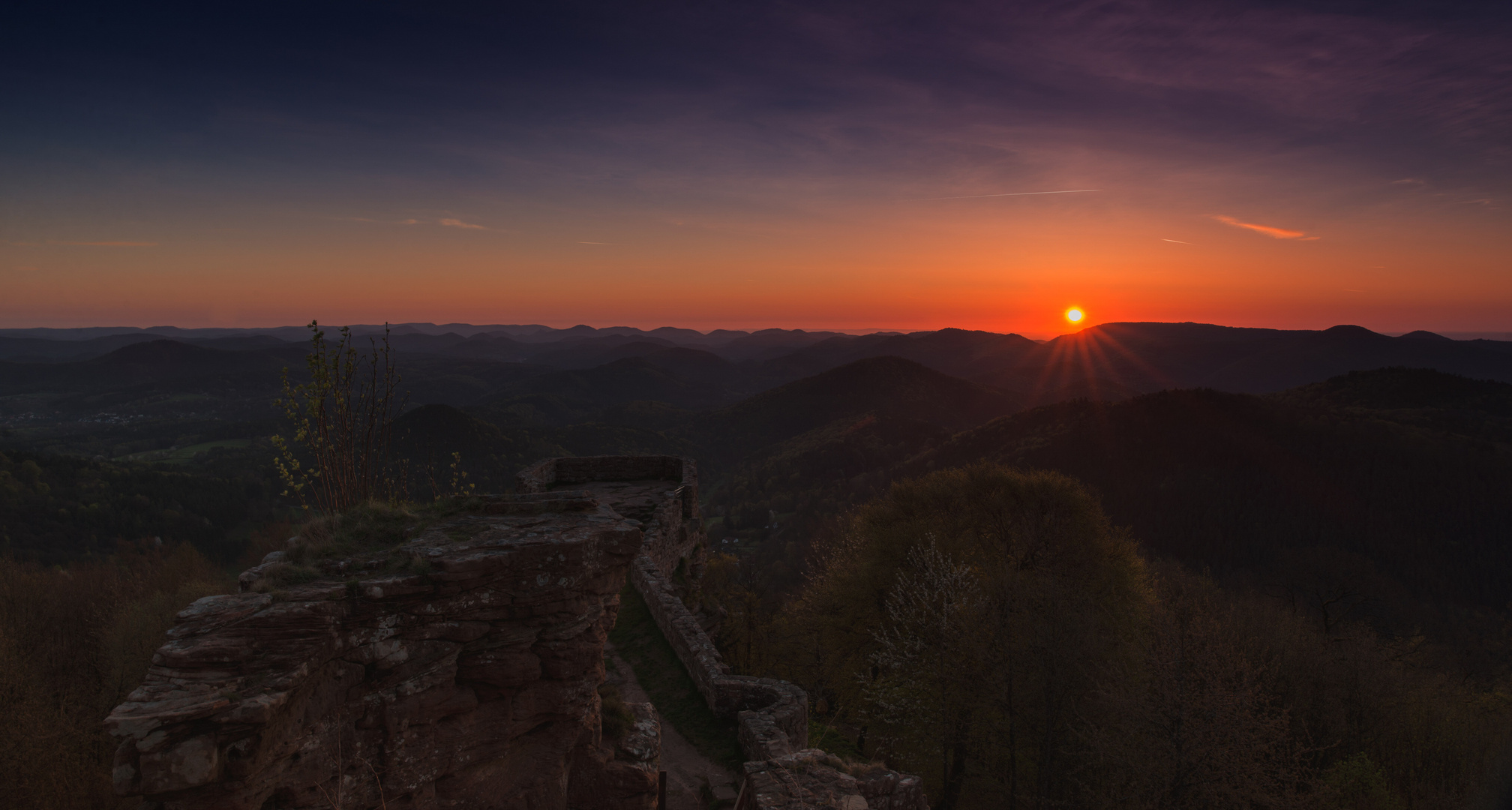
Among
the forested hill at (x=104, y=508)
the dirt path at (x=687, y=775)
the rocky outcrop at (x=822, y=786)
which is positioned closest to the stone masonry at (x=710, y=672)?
the rocky outcrop at (x=822, y=786)

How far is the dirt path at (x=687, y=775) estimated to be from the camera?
11.2 m

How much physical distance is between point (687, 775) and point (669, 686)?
315 cm

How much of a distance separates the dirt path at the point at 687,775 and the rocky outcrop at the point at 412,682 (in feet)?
9.12

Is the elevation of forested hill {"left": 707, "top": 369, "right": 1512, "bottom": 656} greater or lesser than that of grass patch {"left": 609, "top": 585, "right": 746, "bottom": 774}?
lesser

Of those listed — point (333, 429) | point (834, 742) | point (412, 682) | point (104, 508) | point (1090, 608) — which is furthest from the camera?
point (104, 508)

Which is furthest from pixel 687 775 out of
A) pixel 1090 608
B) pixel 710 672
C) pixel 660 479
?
pixel 660 479

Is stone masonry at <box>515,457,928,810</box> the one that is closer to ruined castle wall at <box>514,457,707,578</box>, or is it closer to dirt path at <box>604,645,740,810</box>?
ruined castle wall at <box>514,457,707,578</box>

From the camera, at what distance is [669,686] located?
14969 mm

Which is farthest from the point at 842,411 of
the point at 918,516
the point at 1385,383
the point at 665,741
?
the point at 665,741

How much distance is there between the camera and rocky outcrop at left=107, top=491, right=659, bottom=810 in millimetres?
5137

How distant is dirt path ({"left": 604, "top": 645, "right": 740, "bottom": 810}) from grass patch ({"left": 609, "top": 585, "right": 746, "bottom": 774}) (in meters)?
0.18

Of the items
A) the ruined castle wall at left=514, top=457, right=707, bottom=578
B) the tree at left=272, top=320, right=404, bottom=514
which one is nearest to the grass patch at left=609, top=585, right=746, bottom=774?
the ruined castle wall at left=514, top=457, right=707, bottom=578

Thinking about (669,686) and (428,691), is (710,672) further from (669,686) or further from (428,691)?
(428,691)

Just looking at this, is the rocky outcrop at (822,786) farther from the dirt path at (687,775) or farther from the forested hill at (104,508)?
the forested hill at (104,508)
